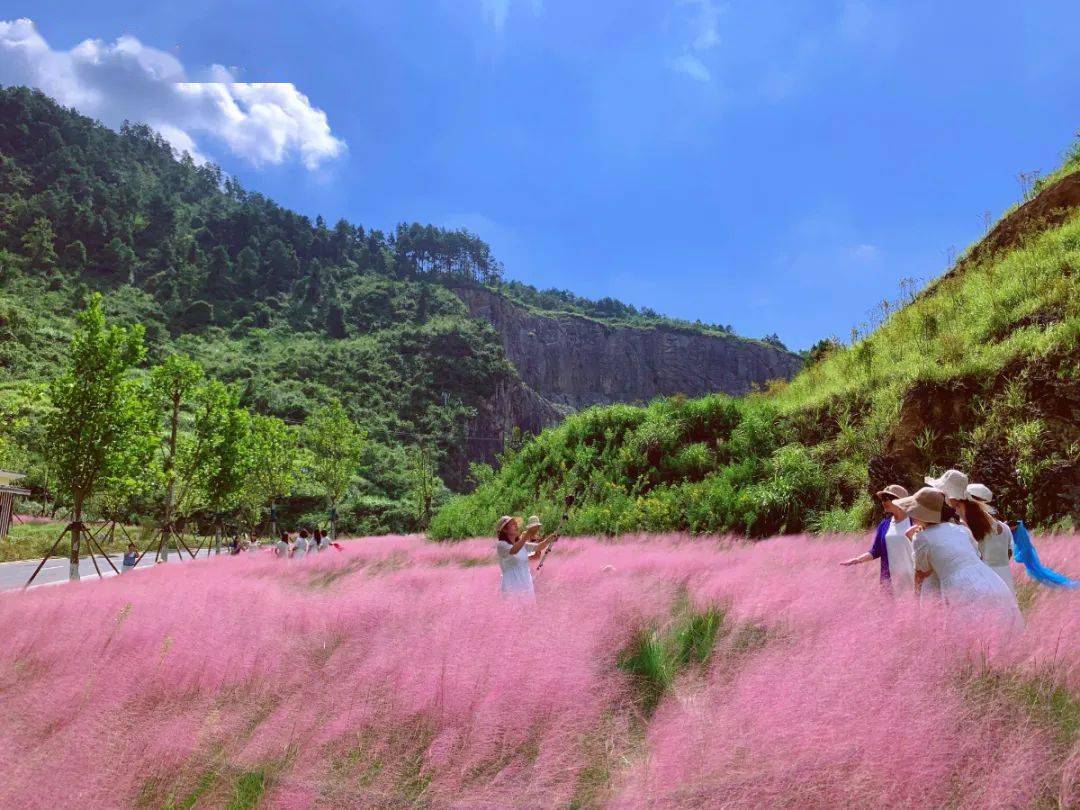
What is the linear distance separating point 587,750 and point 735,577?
3.31 m

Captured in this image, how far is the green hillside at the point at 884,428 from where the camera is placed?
8391 mm

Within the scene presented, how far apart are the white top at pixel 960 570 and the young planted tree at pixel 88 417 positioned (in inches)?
557

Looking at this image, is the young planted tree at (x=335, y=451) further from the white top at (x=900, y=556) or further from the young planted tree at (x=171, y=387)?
the white top at (x=900, y=556)

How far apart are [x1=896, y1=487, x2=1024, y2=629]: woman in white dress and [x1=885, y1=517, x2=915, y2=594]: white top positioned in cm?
85

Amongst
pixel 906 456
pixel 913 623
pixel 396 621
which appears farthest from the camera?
pixel 906 456

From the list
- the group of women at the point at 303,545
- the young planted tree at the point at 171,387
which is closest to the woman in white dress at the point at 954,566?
the group of women at the point at 303,545

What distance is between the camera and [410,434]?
77.2m

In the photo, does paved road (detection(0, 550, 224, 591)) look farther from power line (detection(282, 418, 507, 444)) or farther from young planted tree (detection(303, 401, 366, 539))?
power line (detection(282, 418, 507, 444))

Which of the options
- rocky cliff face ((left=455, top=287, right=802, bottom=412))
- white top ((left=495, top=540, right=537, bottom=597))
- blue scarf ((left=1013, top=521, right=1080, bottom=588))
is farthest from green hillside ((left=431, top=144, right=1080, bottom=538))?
rocky cliff face ((left=455, top=287, right=802, bottom=412))

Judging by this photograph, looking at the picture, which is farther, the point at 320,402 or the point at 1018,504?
the point at 320,402

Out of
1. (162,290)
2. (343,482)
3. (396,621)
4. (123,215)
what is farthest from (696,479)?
(123,215)

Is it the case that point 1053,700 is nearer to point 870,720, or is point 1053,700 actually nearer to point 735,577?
point 870,720

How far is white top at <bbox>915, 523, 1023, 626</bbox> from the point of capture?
324 cm

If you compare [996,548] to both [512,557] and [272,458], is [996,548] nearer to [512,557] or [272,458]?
[512,557]
